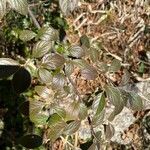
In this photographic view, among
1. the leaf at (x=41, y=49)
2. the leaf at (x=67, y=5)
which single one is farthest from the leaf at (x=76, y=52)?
the leaf at (x=67, y=5)

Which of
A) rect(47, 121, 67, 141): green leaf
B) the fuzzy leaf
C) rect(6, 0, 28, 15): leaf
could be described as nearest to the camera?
rect(6, 0, 28, 15): leaf

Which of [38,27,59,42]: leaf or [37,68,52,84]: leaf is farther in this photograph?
[38,27,59,42]: leaf

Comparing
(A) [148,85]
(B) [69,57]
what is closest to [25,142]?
(B) [69,57]

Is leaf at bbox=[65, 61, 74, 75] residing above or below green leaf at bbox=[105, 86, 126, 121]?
above

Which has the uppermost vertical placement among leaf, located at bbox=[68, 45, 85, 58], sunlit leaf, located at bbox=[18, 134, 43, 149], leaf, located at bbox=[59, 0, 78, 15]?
leaf, located at bbox=[59, 0, 78, 15]

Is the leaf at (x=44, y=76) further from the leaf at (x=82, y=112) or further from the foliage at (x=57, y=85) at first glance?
the leaf at (x=82, y=112)

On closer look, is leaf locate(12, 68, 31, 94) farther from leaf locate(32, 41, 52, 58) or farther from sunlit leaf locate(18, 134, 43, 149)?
sunlit leaf locate(18, 134, 43, 149)

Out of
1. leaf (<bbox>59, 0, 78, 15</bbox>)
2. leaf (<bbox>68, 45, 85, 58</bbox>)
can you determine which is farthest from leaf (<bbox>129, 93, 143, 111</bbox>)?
leaf (<bbox>59, 0, 78, 15</bbox>)

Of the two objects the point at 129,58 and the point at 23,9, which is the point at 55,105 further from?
the point at 129,58

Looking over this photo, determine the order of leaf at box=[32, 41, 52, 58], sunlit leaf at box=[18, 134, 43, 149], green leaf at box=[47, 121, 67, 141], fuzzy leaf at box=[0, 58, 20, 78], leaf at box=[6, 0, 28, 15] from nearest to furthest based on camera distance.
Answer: leaf at box=[6, 0, 28, 15]
fuzzy leaf at box=[0, 58, 20, 78]
leaf at box=[32, 41, 52, 58]
green leaf at box=[47, 121, 67, 141]
sunlit leaf at box=[18, 134, 43, 149]
